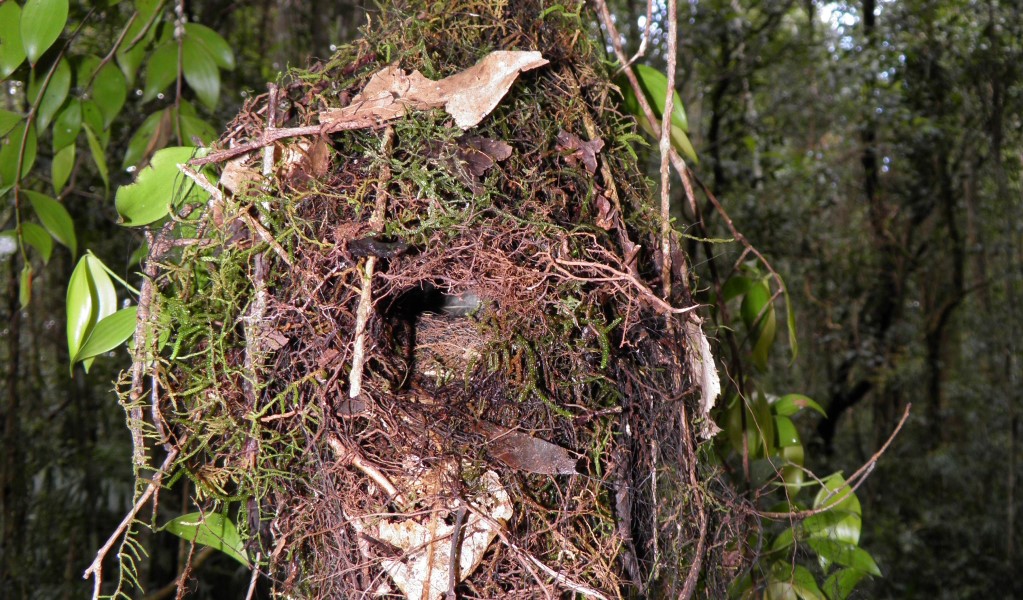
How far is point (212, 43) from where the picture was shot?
88 cm

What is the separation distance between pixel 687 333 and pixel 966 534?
11.3 ft

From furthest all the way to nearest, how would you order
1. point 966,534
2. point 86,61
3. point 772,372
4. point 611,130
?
point 772,372
point 966,534
point 86,61
point 611,130

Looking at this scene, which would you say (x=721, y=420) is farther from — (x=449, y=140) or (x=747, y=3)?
(x=747, y=3)

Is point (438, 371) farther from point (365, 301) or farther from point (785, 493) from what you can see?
point (785, 493)

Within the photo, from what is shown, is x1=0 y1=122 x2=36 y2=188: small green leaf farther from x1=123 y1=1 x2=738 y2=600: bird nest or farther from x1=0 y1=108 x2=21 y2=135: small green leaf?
x1=123 y1=1 x2=738 y2=600: bird nest

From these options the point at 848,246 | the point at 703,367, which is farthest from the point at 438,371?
the point at 848,246

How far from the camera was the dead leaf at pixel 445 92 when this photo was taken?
0.56 meters

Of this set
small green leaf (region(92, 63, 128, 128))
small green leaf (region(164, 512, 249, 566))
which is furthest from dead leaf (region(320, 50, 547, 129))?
small green leaf (region(92, 63, 128, 128))

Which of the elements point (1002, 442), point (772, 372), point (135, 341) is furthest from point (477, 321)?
point (1002, 442)

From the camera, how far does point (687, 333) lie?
0.59 meters

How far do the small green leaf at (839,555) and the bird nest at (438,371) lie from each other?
21 cm

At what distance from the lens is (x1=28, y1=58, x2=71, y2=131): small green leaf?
784mm

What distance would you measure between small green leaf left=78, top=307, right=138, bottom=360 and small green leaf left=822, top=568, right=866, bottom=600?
0.72 meters

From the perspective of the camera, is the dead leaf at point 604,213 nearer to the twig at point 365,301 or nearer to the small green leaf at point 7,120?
the twig at point 365,301
